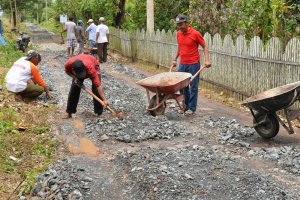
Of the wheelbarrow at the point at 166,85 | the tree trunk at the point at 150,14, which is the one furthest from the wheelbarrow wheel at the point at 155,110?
the tree trunk at the point at 150,14

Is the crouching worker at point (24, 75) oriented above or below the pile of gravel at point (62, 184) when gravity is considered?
above

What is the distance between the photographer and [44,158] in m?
6.56

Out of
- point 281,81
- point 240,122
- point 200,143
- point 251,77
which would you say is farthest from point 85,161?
point 251,77

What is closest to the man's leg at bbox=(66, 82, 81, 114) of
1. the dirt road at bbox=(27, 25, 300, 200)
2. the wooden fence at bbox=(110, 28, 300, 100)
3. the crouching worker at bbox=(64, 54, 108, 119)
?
the crouching worker at bbox=(64, 54, 108, 119)

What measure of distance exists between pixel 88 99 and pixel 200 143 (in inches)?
183

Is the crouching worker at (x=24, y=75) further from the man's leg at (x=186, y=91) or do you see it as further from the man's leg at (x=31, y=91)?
the man's leg at (x=186, y=91)

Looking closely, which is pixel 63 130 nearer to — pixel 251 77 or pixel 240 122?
pixel 240 122

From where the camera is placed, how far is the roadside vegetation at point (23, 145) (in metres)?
5.68

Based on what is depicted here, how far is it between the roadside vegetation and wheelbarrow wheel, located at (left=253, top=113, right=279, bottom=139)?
3.19 m

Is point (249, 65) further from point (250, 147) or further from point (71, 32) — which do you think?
point (71, 32)

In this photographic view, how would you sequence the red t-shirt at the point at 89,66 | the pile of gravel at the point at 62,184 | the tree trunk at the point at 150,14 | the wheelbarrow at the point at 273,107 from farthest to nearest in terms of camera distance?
the tree trunk at the point at 150,14 → the red t-shirt at the point at 89,66 → the wheelbarrow at the point at 273,107 → the pile of gravel at the point at 62,184

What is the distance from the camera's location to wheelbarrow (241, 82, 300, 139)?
22.4 feet

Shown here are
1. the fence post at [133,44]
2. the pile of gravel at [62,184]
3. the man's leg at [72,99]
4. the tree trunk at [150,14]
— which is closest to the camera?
the pile of gravel at [62,184]

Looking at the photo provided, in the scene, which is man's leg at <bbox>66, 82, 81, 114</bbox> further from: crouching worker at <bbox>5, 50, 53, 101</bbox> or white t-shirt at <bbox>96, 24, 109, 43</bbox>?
white t-shirt at <bbox>96, 24, 109, 43</bbox>
